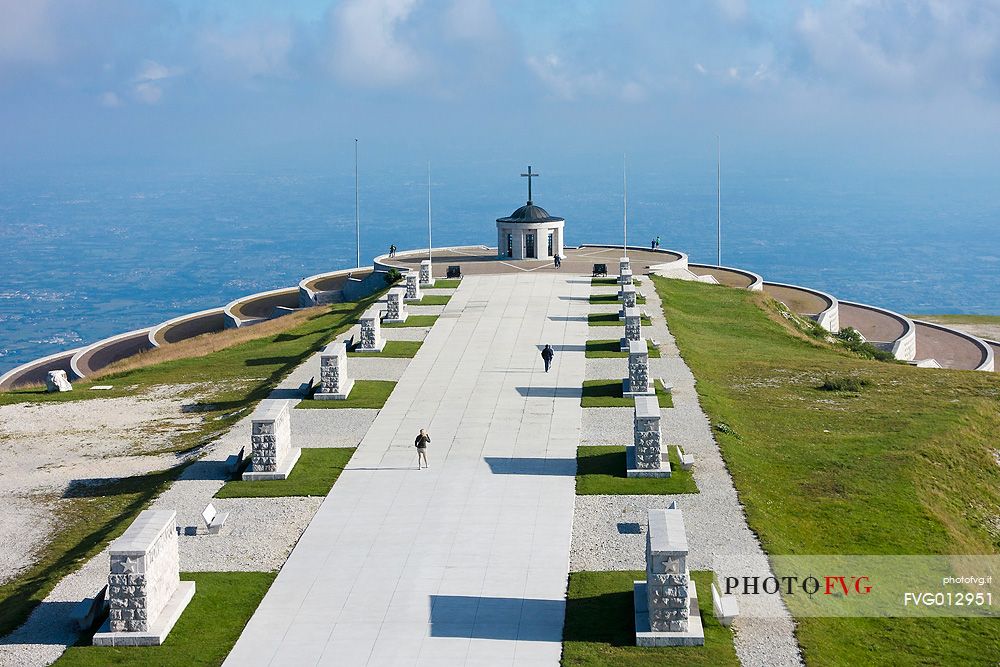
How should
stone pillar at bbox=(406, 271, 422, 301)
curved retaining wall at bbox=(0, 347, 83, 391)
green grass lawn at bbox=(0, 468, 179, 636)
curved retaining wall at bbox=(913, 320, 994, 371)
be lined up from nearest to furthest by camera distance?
green grass lawn at bbox=(0, 468, 179, 636)
stone pillar at bbox=(406, 271, 422, 301)
curved retaining wall at bbox=(0, 347, 83, 391)
curved retaining wall at bbox=(913, 320, 994, 371)

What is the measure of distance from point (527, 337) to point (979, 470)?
18008mm

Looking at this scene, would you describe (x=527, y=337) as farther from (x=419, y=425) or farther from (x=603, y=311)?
(x=419, y=425)

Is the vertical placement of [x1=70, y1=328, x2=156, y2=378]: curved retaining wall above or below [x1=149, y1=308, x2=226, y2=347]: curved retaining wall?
below

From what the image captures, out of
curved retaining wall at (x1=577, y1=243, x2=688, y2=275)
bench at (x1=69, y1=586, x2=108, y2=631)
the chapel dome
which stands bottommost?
bench at (x1=69, y1=586, x2=108, y2=631)

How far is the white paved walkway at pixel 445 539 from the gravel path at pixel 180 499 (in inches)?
28.0

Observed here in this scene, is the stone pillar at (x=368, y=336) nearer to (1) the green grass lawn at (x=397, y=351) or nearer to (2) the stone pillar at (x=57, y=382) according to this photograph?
(1) the green grass lawn at (x=397, y=351)

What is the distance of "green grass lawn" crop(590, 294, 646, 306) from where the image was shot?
52.5 m

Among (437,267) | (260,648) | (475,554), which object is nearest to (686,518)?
(475,554)

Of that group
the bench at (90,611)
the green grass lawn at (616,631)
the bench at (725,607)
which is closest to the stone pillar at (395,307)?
the green grass lawn at (616,631)

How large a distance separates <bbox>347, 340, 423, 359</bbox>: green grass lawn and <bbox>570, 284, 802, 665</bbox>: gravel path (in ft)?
31.0

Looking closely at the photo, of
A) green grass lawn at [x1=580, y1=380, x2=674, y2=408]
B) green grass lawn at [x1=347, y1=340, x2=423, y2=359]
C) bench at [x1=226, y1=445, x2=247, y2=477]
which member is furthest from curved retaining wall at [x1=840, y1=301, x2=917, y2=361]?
bench at [x1=226, y1=445, x2=247, y2=477]

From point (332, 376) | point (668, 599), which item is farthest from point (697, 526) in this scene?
point (332, 376)

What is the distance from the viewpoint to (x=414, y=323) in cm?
4788

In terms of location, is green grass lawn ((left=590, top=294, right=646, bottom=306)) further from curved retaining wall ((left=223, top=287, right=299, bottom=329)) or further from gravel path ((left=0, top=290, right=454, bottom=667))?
curved retaining wall ((left=223, top=287, right=299, bottom=329))
